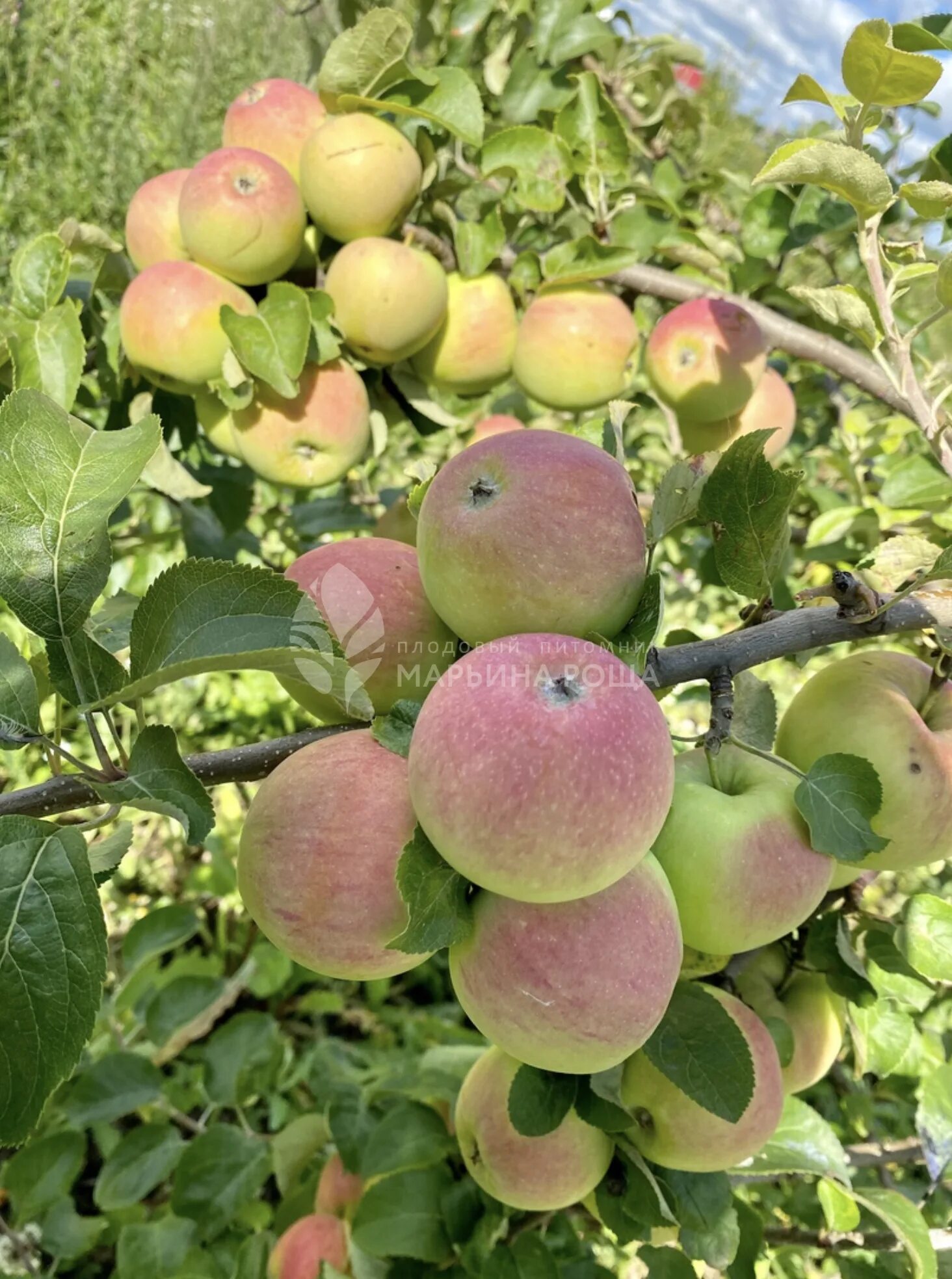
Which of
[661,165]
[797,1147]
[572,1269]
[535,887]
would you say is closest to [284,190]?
[661,165]

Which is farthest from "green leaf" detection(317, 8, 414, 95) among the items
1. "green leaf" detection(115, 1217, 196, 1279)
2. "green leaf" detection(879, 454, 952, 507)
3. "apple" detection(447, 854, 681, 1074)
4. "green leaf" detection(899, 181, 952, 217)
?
"green leaf" detection(115, 1217, 196, 1279)

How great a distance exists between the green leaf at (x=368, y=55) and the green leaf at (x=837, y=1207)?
163 cm

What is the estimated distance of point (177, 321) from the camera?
47.8 inches

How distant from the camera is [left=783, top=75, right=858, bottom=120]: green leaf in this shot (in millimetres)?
927

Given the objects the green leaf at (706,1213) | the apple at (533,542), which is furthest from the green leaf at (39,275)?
the green leaf at (706,1213)

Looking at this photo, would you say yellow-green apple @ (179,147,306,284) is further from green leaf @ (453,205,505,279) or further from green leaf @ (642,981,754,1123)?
green leaf @ (642,981,754,1123)

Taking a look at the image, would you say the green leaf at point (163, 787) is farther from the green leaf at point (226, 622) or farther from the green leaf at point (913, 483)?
the green leaf at point (913, 483)

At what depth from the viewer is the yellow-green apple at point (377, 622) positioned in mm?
747

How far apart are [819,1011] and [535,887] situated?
704 millimetres

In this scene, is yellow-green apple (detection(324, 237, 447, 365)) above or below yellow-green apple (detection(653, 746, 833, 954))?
above

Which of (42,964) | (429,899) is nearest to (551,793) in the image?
(429,899)

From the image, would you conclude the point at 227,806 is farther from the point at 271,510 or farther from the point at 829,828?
the point at 829,828

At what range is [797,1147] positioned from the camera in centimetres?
104

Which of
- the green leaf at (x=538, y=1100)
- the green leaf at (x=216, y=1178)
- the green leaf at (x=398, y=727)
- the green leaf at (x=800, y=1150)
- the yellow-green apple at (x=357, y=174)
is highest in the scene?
the yellow-green apple at (x=357, y=174)
